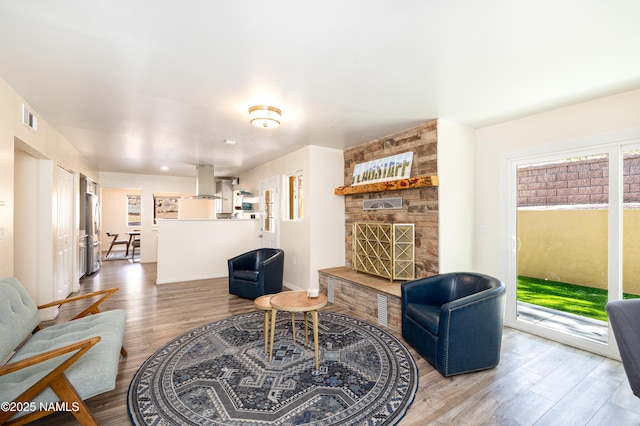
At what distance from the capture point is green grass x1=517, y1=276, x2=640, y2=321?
2.99 metres

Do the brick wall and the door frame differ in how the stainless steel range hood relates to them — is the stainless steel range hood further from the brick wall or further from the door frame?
the brick wall

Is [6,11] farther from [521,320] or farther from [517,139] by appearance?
[521,320]

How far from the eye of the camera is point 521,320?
3.46m

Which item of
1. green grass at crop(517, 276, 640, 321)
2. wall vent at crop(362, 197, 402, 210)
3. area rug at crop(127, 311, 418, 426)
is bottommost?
area rug at crop(127, 311, 418, 426)

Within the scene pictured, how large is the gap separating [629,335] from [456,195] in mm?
2180

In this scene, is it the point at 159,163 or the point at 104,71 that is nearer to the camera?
the point at 104,71

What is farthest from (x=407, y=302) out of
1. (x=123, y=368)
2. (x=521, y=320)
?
(x=123, y=368)

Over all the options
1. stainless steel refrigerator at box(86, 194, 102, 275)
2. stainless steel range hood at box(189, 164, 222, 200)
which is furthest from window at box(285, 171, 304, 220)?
stainless steel refrigerator at box(86, 194, 102, 275)

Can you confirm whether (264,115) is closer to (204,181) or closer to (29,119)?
(29,119)

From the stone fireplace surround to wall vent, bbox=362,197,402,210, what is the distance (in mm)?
53

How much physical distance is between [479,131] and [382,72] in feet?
7.24

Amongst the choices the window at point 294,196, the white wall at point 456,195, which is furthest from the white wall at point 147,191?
the white wall at point 456,195

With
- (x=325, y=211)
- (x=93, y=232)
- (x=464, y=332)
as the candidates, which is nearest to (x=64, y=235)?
(x=93, y=232)

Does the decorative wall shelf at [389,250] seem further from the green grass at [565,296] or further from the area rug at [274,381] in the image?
the green grass at [565,296]
